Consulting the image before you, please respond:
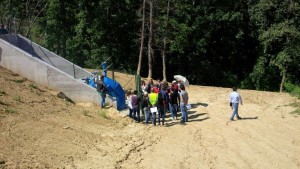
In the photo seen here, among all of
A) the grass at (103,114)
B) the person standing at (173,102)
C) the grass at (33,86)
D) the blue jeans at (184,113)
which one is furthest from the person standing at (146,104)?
the grass at (33,86)

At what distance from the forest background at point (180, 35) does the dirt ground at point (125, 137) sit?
12.2m

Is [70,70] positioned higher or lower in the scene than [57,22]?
→ lower

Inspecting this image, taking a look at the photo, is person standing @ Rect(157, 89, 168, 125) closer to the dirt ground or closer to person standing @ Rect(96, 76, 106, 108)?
the dirt ground

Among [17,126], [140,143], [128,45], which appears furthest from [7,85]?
[128,45]

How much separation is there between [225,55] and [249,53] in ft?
8.04

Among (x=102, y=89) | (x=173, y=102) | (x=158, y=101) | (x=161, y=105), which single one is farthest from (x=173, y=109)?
(x=102, y=89)

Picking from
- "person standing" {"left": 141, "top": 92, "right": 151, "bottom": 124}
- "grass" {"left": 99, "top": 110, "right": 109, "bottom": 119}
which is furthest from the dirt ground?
"person standing" {"left": 141, "top": 92, "right": 151, "bottom": 124}

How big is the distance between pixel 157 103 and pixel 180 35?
55.7 feet

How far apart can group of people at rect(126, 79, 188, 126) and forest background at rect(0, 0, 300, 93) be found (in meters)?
12.2

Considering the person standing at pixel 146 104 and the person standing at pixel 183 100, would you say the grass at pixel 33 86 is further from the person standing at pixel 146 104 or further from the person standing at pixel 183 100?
the person standing at pixel 183 100

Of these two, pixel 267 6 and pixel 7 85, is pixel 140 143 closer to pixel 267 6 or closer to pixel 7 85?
pixel 7 85

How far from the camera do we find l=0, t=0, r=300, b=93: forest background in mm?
31688

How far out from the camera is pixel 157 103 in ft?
55.8

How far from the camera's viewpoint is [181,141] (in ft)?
49.2
